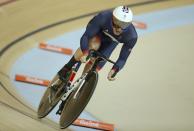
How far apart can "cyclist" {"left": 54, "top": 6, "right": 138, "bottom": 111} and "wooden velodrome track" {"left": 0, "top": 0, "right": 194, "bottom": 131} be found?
1.01 m

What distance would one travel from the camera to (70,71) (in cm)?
455

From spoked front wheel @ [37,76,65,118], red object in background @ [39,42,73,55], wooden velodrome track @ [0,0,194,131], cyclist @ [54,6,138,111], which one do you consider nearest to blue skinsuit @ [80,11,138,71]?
cyclist @ [54,6,138,111]

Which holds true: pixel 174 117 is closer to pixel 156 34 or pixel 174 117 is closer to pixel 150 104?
pixel 150 104

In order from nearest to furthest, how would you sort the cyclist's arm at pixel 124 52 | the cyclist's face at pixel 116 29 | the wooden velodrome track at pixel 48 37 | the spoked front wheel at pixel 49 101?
the cyclist's face at pixel 116 29, the cyclist's arm at pixel 124 52, the spoked front wheel at pixel 49 101, the wooden velodrome track at pixel 48 37

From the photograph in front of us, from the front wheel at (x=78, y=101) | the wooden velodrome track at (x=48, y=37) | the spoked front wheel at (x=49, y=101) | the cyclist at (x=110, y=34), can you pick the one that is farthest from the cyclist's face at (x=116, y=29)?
the wooden velodrome track at (x=48, y=37)

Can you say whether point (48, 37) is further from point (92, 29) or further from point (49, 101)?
point (92, 29)

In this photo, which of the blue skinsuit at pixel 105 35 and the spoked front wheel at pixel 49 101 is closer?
the blue skinsuit at pixel 105 35

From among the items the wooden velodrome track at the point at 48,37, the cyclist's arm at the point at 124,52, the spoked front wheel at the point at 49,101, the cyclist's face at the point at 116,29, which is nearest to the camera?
the cyclist's face at the point at 116,29

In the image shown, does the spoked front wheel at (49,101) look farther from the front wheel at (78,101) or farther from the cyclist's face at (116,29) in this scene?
the cyclist's face at (116,29)

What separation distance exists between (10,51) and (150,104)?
227 centimetres

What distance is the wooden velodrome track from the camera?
4910 millimetres

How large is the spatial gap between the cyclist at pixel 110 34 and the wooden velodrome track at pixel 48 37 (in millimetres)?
1009

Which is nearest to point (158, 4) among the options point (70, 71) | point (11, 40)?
point (11, 40)

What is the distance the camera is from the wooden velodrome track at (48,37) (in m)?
4.91
